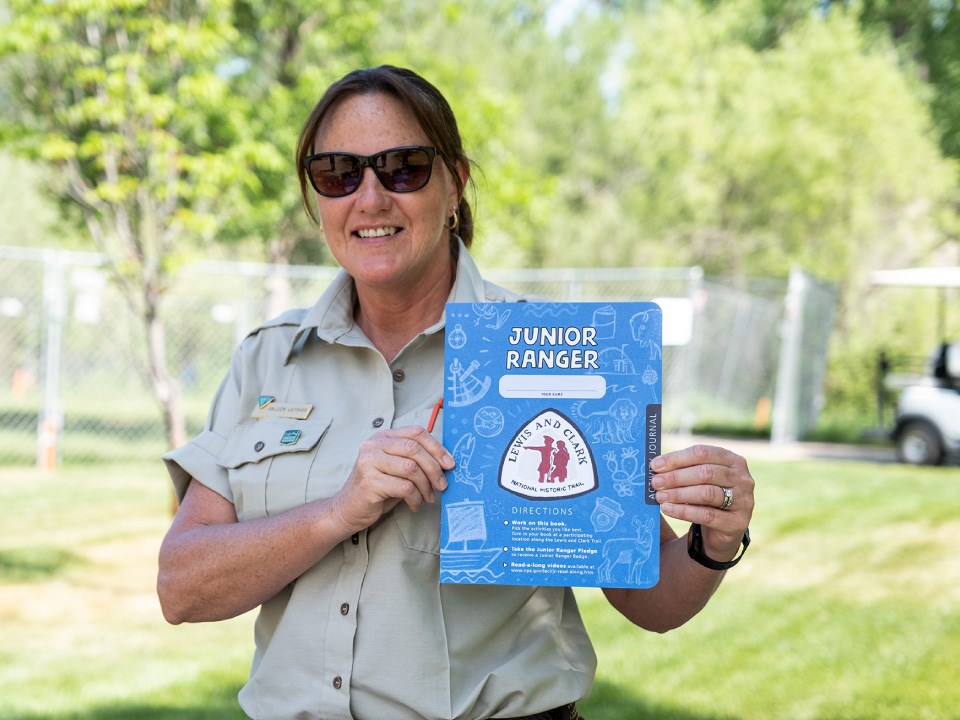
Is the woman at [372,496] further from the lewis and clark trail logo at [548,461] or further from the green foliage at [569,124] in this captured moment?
the green foliage at [569,124]

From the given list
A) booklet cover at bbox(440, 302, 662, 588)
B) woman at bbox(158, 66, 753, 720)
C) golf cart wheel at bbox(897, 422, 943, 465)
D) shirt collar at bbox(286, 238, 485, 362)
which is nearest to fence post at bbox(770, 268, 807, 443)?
golf cart wheel at bbox(897, 422, 943, 465)

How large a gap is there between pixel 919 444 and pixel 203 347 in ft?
30.3

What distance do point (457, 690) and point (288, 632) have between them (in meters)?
0.33

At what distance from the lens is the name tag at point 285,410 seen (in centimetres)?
203

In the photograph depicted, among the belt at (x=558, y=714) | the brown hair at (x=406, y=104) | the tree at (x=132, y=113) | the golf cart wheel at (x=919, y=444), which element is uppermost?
the tree at (x=132, y=113)

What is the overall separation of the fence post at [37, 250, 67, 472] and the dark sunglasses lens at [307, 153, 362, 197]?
9921 millimetres

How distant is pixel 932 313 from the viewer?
1831 centimetres

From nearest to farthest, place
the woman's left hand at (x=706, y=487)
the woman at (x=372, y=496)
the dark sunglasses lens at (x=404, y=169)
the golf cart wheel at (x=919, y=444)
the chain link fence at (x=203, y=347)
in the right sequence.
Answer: the woman's left hand at (x=706, y=487)
the woman at (x=372, y=496)
the dark sunglasses lens at (x=404, y=169)
the chain link fence at (x=203, y=347)
the golf cart wheel at (x=919, y=444)

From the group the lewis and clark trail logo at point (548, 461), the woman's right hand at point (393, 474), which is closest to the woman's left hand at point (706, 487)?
the lewis and clark trail logo at point (548, 461)

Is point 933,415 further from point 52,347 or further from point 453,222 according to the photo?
point 453,222

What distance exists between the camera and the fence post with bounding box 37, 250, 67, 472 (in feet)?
36.8

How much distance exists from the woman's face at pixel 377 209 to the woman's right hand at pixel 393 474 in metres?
0.38

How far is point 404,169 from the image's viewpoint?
6.51ft

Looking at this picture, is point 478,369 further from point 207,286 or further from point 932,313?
point 932,313
